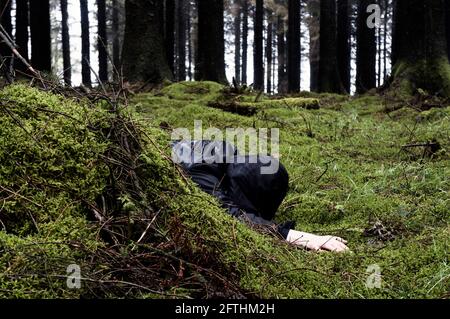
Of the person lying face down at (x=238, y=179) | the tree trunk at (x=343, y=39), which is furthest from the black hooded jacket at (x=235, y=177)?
the tree trunk at (x=343, y=39)

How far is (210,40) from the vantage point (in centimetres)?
1162

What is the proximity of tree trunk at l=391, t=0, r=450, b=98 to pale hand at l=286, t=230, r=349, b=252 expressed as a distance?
24.2 feet

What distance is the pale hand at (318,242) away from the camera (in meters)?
3.17

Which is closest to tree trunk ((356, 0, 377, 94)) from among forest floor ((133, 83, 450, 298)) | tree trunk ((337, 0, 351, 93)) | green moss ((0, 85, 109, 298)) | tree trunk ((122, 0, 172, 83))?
tree trunk ((337, 0, 351, 93))

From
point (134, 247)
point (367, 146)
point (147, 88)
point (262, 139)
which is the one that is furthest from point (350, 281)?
point (147, 88)

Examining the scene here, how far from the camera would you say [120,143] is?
2.59 meters

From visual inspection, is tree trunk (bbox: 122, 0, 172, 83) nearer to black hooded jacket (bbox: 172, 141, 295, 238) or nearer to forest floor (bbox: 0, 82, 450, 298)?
black hooded jacket (bbox: 172, 141, 295, 238)

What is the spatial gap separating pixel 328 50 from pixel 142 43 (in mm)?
7257

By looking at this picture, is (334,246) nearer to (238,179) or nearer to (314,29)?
(238,179)

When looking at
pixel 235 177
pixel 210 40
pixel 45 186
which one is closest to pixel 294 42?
pixel 210 40

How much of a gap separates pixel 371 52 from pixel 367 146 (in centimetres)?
1178

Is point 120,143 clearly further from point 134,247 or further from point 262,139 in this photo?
point 262,139

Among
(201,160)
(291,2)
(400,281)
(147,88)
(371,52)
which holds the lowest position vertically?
(400,281)

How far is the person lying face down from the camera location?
3459 mm
